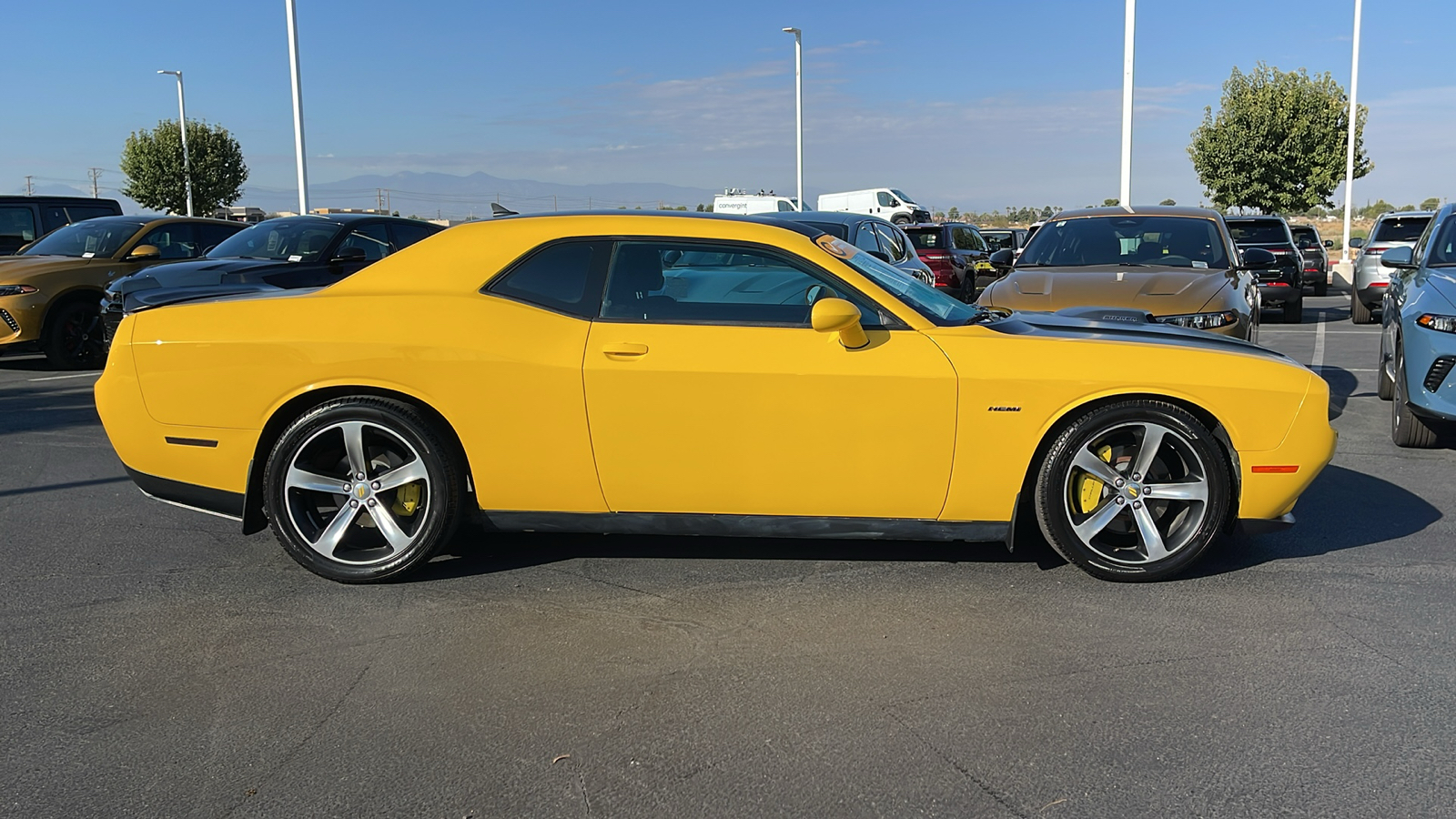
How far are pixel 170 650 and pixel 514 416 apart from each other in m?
1.45

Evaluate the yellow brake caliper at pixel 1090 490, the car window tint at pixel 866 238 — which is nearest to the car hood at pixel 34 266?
the car window tint at pixel 866 238

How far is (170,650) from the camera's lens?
3941 millimetres

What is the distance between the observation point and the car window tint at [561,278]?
454 centimetres

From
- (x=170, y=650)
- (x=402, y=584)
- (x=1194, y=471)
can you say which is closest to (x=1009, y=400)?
(x=1194, y=471)

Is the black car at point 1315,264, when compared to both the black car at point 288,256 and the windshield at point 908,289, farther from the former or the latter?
the windshield at point 908,289

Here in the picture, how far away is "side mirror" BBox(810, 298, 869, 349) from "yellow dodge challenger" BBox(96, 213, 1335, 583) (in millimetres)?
15

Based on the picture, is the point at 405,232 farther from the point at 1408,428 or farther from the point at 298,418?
the point at 1408,428

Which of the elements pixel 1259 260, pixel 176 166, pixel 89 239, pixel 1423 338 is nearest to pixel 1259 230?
pixel 1259 260

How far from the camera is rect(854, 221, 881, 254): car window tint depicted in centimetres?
1195

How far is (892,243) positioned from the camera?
43.4 ft

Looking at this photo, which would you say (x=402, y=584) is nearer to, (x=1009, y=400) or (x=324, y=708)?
(x=324, y=708)

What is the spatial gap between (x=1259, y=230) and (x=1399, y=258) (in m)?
11.0

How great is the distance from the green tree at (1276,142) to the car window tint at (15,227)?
1499 inches

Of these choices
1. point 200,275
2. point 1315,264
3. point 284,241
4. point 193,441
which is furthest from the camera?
point 1315,264
